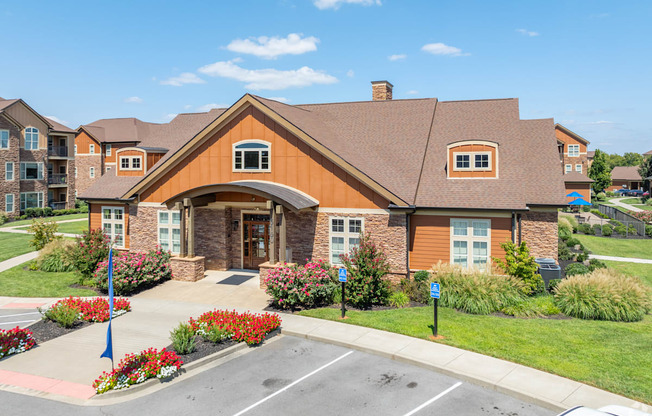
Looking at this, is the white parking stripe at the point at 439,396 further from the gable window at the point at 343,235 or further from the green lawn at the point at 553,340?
the gable window at the point at 343,235

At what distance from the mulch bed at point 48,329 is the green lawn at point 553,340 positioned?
298 inches

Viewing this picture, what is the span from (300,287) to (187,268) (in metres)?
6.70

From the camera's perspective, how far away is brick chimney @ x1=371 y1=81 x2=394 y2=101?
95.4 ft

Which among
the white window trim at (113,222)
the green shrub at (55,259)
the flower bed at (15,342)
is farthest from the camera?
the white window trim at (113,222)

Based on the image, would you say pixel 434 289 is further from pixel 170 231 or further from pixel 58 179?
pixel 58 179

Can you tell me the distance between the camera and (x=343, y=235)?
20.2 metres

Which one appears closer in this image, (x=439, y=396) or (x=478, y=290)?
(x=439, y=396)

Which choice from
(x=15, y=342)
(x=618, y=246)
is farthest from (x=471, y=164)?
(x=618, y=246)

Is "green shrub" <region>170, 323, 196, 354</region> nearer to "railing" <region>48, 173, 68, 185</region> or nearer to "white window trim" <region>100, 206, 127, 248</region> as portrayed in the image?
"white window trim" <region>100, 206, 127, 248</region>

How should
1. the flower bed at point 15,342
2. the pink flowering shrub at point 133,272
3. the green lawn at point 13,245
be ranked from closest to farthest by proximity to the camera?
the flower bed at point 15,342 → the pink flowering shrub at point 133,272 → the green lawn at point 13,245

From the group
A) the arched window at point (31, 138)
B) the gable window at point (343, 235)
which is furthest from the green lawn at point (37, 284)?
the arched window at point (31, 138)

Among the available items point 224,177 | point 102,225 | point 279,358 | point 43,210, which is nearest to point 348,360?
point 279,358

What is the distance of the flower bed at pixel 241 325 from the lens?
1357 centimetres

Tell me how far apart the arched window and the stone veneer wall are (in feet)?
163
